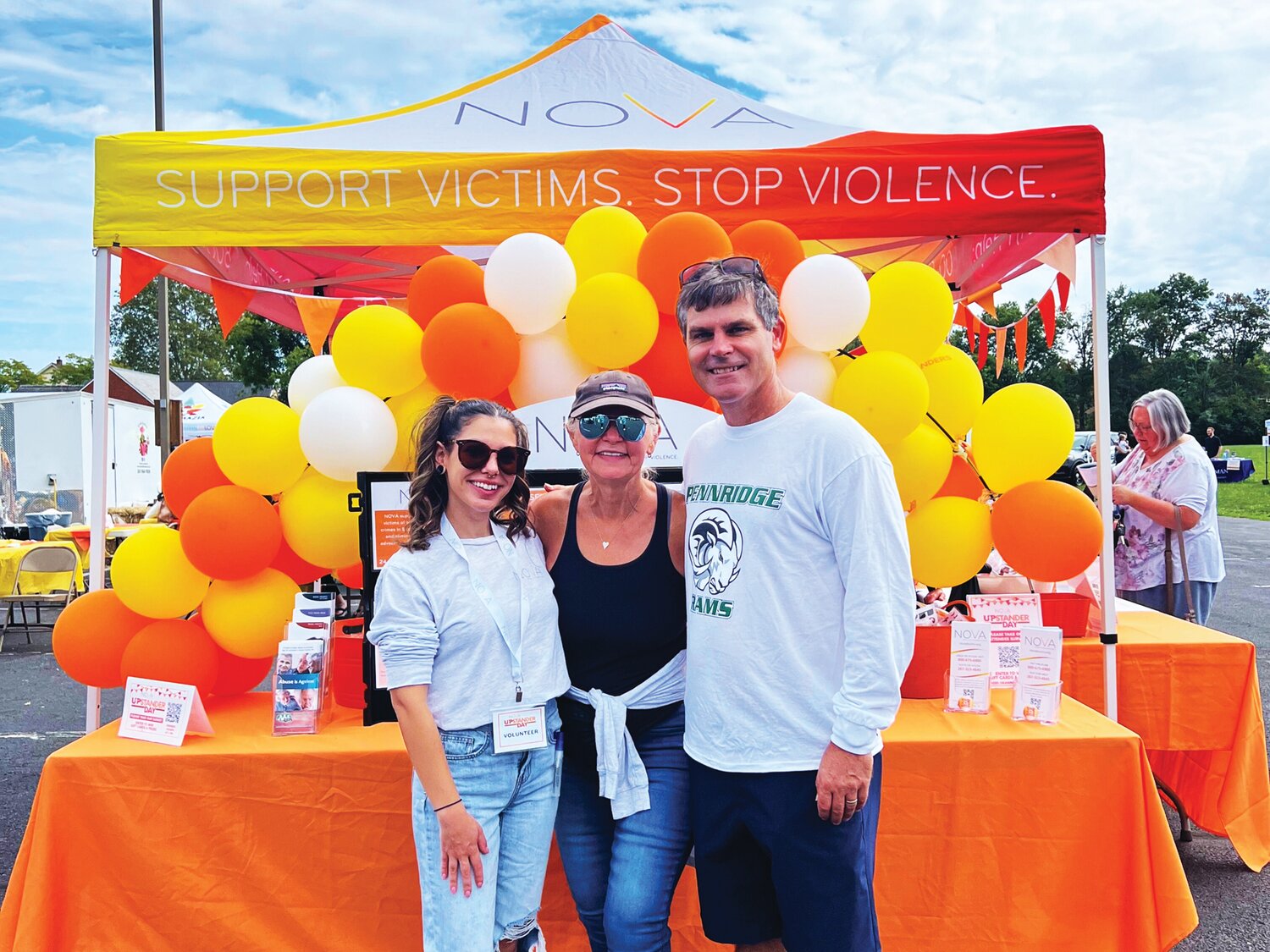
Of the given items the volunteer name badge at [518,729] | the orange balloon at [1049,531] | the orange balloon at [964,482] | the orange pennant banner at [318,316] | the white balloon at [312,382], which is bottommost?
the volunteer name badge at [518,729]

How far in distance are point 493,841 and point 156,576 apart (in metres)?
1.60

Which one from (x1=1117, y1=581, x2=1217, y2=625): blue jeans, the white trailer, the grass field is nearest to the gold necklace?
(x1=1117, y1=581, x2=1217, y2=625): blue jeans

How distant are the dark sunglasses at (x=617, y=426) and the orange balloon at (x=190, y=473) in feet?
5.34

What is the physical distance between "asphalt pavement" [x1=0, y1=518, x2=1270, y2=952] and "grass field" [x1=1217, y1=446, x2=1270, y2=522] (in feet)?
28.9

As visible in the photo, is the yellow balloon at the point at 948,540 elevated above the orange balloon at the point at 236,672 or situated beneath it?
elevated above

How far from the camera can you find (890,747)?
7.34 feet

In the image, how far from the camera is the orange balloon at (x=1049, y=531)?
2.52 metres

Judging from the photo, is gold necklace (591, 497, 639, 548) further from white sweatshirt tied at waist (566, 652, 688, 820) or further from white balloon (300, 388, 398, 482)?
white balloon (300, 388, 398, 482)

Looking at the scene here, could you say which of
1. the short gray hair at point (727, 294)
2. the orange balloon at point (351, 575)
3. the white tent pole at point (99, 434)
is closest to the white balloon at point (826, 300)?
the short gray hair at point (727, 294)

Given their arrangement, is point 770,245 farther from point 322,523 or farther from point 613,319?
point 322,523

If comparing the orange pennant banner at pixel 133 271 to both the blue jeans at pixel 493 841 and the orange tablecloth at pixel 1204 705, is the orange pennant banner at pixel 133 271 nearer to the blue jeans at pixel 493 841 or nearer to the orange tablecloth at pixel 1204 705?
the blue jeans at pixel 493 841

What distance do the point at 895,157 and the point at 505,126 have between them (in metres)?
1.39

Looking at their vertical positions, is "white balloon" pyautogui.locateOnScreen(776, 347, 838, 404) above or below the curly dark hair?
above

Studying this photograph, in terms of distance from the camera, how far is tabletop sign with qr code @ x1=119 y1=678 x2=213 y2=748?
232cm
